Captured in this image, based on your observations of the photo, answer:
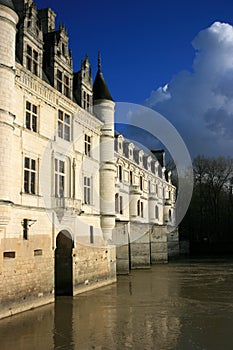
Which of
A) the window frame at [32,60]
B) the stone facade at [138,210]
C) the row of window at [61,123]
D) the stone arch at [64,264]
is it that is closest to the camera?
the row of window at [61,123]

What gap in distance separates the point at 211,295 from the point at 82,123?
11.8 m

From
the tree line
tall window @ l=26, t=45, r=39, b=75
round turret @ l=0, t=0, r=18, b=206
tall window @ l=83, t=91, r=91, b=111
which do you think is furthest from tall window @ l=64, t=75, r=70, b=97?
the tree line

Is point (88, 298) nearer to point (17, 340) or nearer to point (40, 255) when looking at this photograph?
point (40, 255)

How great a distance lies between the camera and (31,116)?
18.0 metres

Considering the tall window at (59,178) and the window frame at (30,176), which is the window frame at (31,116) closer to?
the window frame at (30,176)

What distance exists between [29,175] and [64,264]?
227 inches

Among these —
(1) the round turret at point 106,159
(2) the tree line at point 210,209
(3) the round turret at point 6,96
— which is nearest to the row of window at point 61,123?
(1) the round turret at point 106,159

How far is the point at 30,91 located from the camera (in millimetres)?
17891

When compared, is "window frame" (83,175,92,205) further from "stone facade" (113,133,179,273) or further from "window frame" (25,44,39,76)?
"window frame" (25,44,39,76)

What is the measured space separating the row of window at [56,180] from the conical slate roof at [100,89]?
573 cm

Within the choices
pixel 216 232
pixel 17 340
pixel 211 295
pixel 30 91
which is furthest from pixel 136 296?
pixel 216 232

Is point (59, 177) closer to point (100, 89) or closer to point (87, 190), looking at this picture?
point (87, 190)

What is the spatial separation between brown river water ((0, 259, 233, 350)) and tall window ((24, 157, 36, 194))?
16.6 ft

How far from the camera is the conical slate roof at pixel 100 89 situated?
2609 centimetres
